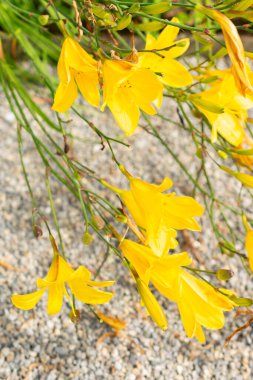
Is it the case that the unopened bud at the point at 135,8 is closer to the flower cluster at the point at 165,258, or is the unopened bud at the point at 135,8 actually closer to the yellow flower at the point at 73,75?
the yellow flower at the point at 73,75

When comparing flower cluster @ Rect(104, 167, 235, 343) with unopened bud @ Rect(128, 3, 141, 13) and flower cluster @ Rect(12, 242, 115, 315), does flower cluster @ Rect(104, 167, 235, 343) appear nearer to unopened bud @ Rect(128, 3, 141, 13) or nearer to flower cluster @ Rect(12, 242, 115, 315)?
flower cluster @ Rect(12, 242, 115, 315)

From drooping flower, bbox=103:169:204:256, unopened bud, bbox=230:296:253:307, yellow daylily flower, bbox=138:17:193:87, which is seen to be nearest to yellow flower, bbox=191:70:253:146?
yellow daylily flower, bbox=138:17:193:87

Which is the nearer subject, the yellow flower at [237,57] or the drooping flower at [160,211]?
the yellow flower at [237,57]

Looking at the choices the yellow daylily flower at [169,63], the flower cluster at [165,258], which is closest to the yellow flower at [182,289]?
the flower cluster at [165,258]

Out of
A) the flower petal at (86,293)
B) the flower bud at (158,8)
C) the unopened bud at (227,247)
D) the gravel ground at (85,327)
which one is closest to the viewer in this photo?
the flower bud at (158,8)

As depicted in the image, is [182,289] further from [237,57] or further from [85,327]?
[85,327]
